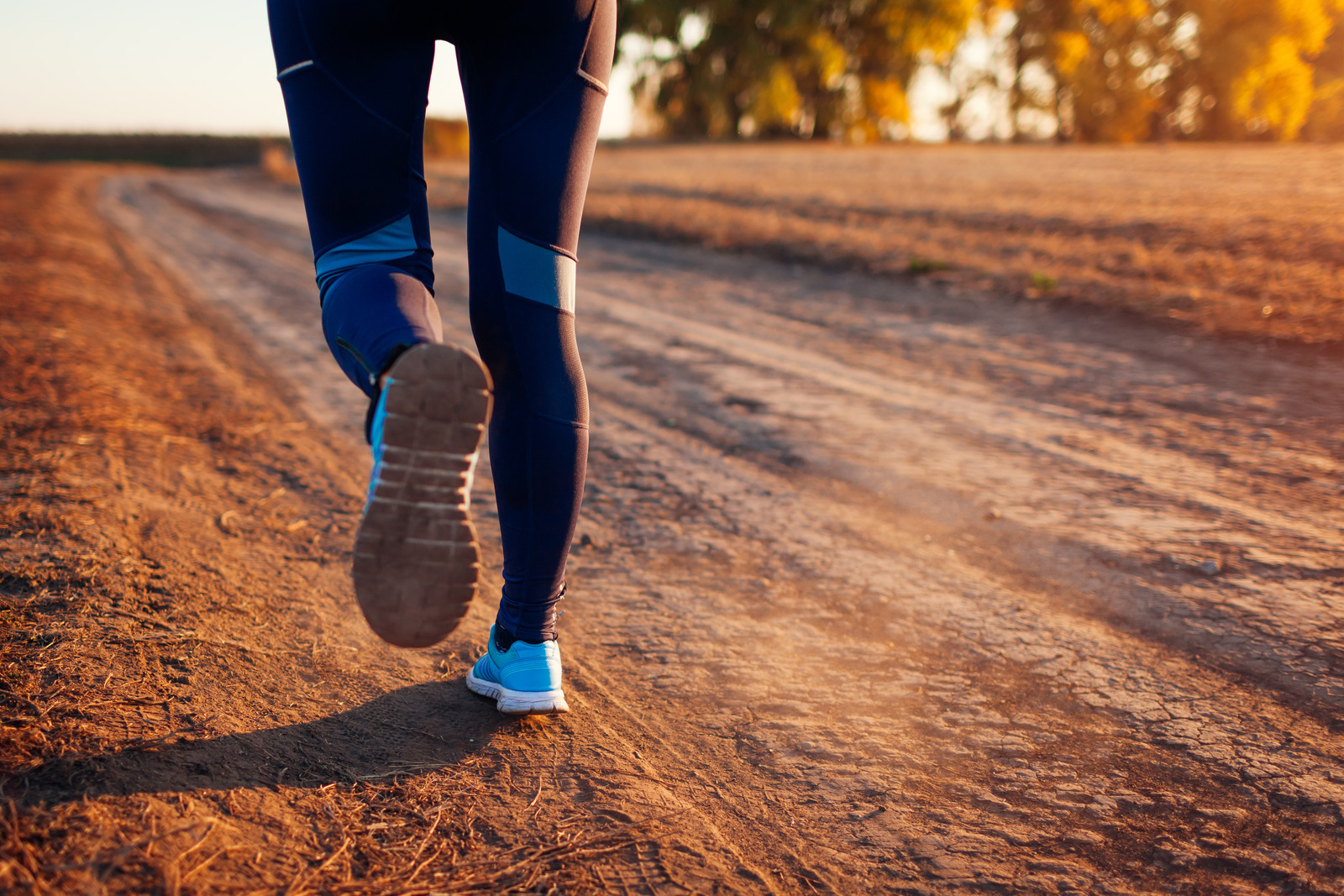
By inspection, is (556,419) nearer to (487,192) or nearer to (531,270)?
(531,270)

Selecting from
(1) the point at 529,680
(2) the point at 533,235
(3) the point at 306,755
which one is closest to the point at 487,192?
(2) the point at 533,235

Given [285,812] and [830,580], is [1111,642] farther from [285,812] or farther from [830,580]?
[285,812]

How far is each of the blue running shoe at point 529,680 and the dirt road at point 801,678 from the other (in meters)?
0.04

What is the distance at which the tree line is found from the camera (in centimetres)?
2709

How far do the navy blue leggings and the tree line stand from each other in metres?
27.6

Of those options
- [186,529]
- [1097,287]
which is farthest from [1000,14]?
[186,529]

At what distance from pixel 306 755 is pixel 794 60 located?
1161 inches

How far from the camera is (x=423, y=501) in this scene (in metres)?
1.24

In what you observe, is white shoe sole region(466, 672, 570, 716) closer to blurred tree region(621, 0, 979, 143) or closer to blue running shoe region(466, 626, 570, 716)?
blue running shoe region(466, 626, 570, 716)

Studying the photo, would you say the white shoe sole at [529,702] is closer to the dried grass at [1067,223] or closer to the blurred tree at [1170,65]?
the dried grass at [1067,223]

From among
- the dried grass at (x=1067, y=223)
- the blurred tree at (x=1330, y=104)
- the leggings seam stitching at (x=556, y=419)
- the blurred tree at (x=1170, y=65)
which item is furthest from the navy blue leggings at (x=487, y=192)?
the blurred tree at (x=1330, y=104)

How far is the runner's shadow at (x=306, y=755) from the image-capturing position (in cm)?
129

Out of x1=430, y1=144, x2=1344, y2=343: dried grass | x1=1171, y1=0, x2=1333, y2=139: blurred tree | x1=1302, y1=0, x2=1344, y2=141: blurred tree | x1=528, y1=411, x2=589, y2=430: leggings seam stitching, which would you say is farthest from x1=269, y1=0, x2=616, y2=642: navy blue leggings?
x1=1302, y1=0, x2=1344, y2=141: blurred tree

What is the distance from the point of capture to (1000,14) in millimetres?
29906
